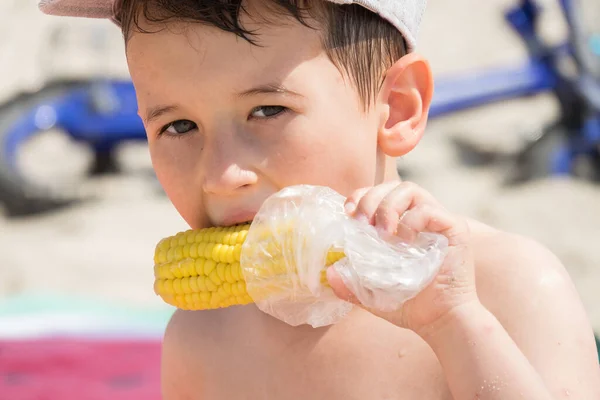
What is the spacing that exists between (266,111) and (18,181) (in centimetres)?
384

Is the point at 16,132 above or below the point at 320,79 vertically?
above

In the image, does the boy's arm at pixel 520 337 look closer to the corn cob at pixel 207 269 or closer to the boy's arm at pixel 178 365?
the corn cob at pixel 207 269

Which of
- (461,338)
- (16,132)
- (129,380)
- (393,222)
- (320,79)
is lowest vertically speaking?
(129,380)

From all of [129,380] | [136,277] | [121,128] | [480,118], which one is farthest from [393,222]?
[480,118]

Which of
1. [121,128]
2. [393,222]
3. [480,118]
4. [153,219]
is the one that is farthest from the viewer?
[480,118]

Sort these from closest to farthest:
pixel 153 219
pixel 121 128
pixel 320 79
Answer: pixel 320 79 → pixel 153 219 → pixel 121 128

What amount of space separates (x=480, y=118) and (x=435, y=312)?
5438 mm

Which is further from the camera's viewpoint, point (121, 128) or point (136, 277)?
point (121, 128)

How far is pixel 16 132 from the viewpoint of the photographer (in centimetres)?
527

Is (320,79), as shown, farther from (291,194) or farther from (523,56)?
(523,56)

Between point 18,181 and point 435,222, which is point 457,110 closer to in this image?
point 18,181

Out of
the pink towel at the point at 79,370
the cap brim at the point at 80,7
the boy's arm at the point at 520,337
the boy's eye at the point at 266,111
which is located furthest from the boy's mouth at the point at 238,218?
the pink towel at the point at 79,370

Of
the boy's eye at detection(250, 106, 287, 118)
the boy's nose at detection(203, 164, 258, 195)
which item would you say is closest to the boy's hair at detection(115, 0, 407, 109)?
the boy's eye at detection(250, 106, 287, 118)

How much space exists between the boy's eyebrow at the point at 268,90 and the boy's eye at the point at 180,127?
0.46ft
